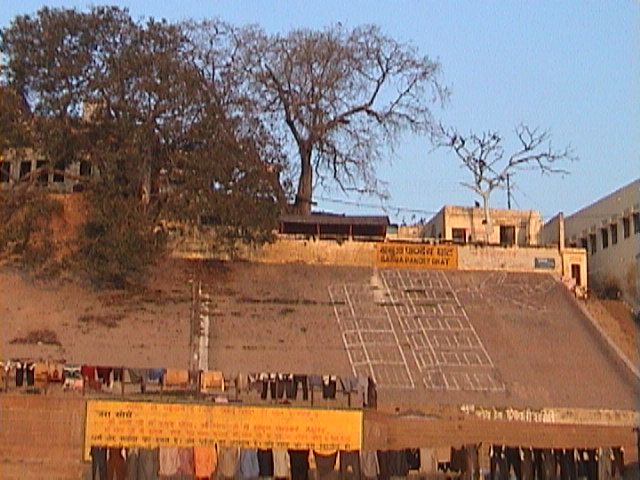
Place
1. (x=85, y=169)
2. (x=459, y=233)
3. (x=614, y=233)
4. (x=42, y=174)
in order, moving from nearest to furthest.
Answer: (x=42, y=174) → (x=85, y=169) → (x=614, y=233) → (x=459, y=233)

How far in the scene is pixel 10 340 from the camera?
30.8 meters

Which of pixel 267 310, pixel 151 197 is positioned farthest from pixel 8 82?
pixel 267 310

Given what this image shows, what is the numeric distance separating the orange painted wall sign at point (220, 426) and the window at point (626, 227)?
19.5 metres

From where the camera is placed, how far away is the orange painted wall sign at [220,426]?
2438 centimetres

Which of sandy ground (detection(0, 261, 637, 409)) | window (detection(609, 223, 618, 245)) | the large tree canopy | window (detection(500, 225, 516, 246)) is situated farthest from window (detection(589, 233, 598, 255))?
the large tree canopy

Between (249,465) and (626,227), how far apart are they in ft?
82.5

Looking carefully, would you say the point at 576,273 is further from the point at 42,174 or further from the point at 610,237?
the point at 42,174

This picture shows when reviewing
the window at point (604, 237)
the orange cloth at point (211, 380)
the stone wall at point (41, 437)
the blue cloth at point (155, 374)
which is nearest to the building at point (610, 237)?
the window at point (604, 237)

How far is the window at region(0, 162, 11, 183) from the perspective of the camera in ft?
128

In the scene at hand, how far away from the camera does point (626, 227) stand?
42.3 metres

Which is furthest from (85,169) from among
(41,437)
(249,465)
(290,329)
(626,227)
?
(249,465)

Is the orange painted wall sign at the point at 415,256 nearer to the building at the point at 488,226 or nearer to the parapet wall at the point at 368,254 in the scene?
the parapet wall at the point at 368,254

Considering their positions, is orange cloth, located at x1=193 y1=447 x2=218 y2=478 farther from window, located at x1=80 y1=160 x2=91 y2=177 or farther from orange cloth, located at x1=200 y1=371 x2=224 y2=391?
window, located at x1=80 y1=160 x2=91 y2=177

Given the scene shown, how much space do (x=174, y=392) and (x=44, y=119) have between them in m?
12.6
